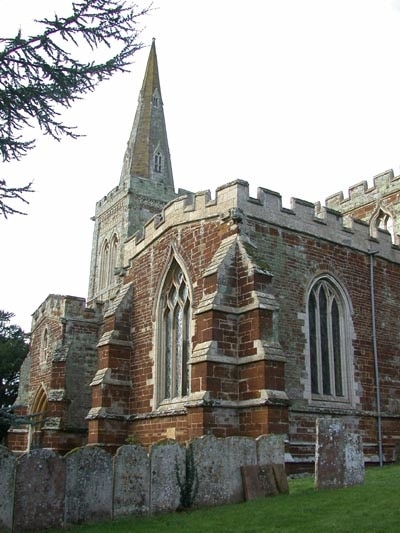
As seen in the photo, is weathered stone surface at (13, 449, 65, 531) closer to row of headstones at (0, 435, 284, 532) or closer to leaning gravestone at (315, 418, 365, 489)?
row of headstones at (0, 435, 284, 532)

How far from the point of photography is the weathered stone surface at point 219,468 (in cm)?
957

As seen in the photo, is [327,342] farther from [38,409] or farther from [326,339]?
[38,409]

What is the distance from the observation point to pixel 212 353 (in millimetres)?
14445

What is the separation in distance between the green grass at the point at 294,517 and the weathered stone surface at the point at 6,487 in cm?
87

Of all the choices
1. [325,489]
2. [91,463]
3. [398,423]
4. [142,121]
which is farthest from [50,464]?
[142,121]

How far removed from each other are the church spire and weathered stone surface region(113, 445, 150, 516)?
3384 centimetres

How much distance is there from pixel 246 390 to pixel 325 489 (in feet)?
13.8

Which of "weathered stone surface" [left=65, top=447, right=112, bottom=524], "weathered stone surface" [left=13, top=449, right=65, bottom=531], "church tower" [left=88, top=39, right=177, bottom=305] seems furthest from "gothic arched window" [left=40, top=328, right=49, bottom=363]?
"weathered stone surface" [left=13, top=449, right=65, bottom=531]

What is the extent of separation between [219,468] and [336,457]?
88.4 inches

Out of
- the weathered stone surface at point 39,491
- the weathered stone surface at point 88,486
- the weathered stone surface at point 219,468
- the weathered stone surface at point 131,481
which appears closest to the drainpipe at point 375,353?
the weathered stone surface at point 219,468

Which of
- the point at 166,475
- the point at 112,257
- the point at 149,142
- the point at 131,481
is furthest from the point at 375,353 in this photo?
the point at 149,142

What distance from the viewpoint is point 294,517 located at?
8.27 meters

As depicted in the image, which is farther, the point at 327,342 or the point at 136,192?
the point at 136,192

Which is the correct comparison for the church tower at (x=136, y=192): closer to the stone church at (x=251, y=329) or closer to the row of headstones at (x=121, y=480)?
the stone church at (x=251, y=329)
